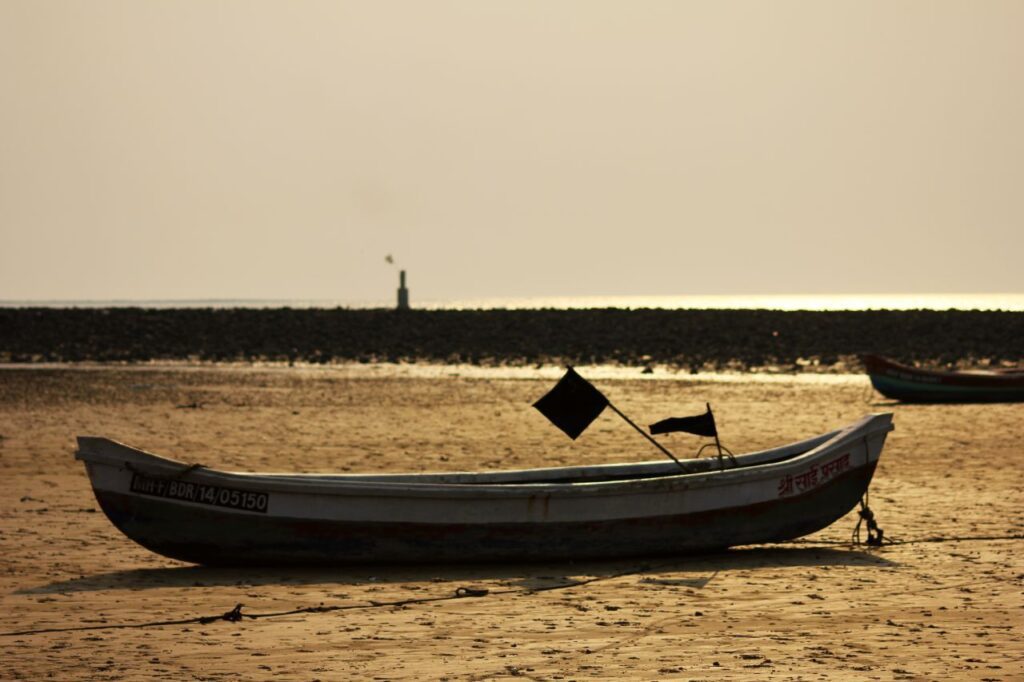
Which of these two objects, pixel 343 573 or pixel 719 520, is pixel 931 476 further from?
pixel 343 573

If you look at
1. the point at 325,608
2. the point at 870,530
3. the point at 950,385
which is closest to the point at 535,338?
the point at 950,385

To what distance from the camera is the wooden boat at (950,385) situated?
3066 centimetres

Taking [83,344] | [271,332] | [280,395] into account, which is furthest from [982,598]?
[271,332]

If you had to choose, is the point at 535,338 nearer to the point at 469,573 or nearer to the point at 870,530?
the point at 870,530

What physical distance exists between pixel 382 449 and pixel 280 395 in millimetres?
11569

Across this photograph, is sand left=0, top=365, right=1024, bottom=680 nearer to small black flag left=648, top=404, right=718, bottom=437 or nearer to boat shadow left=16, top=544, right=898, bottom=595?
boat shadow left=16, top=544, right=898, bottom=595

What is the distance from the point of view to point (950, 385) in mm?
30750

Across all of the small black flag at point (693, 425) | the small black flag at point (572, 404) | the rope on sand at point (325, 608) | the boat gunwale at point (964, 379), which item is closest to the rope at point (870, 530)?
the small black flag at point (693, 425)

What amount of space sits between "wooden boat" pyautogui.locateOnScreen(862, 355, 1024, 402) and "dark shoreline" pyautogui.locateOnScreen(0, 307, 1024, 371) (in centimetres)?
1430

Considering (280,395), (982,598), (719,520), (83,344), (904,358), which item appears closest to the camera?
(982,598)

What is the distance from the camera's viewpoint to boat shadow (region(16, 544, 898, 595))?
11.9 meters

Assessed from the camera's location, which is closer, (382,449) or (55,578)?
(55,578)

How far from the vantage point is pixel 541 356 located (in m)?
53.2

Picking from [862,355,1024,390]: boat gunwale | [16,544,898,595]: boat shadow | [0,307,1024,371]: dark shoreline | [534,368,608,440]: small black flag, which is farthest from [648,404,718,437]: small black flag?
[0,307,1024,371]: dark shoreline
